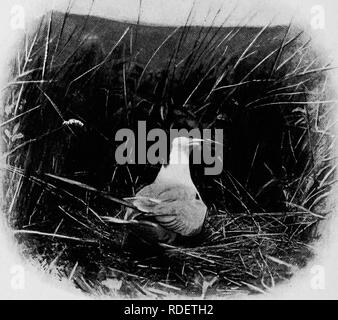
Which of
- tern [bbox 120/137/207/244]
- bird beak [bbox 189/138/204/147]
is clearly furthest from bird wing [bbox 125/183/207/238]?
bird beak [bbox 189/138/204/147]

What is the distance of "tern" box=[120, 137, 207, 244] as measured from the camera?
3561 mm

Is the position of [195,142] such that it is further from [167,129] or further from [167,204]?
[167,204]

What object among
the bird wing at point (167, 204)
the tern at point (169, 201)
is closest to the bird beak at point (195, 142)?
the tern at point (169, 201)

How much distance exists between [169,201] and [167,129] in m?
0.25

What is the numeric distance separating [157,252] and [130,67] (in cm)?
66

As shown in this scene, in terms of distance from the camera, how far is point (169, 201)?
3561 millimetres

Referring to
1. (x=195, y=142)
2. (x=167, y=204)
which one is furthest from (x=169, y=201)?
(x=195, y=142)

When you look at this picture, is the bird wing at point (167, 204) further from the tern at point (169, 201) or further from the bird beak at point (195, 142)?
the bird beak at point (195, 142)

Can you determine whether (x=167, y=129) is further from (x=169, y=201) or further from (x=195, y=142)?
(x=169, y=201)

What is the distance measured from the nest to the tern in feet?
0.13

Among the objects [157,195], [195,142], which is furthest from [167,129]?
[157,195]

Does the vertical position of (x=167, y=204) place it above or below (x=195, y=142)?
below

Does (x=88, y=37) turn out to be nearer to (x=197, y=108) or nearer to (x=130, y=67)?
(x=130, y=67)

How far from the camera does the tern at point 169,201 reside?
3.56 meters
